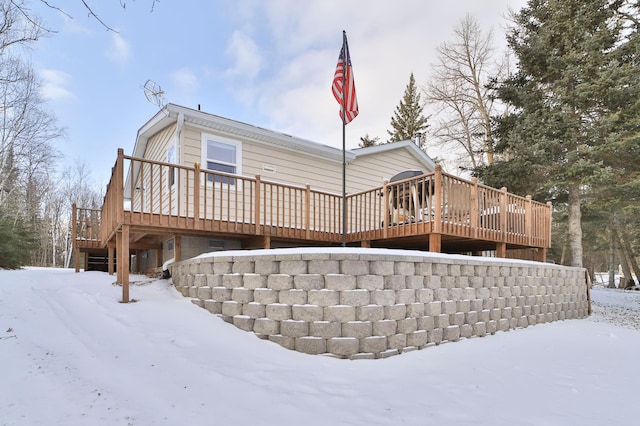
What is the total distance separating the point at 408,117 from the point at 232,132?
1980 centimetres

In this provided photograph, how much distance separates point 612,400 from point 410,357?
173 centimetres

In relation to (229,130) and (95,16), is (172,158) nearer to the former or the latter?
(229,130)

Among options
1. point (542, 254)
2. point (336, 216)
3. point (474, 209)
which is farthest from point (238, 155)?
point (542, 254)

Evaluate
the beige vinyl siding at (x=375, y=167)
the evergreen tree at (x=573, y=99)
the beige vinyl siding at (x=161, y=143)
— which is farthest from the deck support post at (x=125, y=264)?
the evergreen tree at (x=573, y=99)

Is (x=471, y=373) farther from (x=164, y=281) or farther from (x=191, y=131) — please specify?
(x=191, y=131)

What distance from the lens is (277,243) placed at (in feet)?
24.7

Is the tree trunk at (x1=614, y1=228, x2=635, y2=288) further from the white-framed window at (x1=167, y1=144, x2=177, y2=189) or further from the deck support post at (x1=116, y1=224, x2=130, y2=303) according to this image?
the deck support post at (x1=116, y1=224, x2=130, y2=303)

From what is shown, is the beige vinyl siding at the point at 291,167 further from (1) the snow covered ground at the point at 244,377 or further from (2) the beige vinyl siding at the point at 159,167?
(1) the snow covered ground at the point at 244,377

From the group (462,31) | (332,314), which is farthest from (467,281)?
(462,31)

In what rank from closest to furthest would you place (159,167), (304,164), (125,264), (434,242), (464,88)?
(125,264) → (434,242) → (159,167) → (304,164) → (464,88)

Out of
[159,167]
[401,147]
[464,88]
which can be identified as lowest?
[159,167]

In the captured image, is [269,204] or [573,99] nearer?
[269,204]

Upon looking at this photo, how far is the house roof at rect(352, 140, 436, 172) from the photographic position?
31.3ft

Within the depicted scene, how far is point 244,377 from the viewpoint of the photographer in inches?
110
